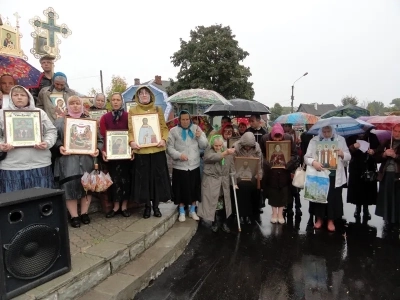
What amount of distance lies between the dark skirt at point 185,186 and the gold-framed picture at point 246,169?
846 mm

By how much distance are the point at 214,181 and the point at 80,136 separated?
2356 mm

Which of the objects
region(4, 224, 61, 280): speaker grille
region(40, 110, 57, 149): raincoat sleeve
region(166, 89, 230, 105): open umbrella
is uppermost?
region(166, 89, 230, 105): open umbrella

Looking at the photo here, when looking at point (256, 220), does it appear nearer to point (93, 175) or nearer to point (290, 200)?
point (290, 200)

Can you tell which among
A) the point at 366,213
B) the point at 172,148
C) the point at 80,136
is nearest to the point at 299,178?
the point at 366,213

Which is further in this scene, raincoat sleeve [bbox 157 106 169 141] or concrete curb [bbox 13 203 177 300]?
raincoat sleeve [bbox 157 106 169 141]

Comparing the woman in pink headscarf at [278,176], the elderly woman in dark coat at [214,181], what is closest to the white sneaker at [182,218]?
the elderly woman in dark coat at [214,181]

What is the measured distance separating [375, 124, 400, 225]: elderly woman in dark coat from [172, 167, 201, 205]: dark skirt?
330 centimetres

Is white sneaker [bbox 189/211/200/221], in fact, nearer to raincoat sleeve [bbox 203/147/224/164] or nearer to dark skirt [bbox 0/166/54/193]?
raincoat sleeve [bbox 203/147/224/164]

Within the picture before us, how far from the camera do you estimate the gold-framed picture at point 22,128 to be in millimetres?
3445

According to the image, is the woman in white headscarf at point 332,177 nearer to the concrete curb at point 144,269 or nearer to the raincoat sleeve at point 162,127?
the concrete curb at point 144,269

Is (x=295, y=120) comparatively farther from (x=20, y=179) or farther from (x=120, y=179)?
(x=20, y=179)

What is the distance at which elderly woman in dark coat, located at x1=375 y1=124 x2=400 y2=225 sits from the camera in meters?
4.89

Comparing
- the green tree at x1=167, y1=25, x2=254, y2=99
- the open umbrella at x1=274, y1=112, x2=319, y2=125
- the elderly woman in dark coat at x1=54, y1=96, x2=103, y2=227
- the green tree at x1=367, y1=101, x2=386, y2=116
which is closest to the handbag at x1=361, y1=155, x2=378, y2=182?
the open umbrella at x1=274, y1=112, x2=319, y2=125

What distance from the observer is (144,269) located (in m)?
3.50
